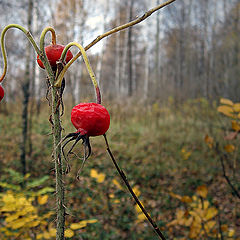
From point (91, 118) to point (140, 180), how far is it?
434 centimetres

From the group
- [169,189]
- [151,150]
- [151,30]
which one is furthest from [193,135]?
[151,30]

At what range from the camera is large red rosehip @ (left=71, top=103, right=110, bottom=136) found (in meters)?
0.51

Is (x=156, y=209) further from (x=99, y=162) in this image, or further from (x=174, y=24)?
(x=174, y=24)

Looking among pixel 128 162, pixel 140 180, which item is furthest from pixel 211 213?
pixel 128 162

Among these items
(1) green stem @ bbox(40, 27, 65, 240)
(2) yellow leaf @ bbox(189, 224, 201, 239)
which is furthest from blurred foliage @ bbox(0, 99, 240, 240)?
(1) green stem @ bbox(40, 27, 65, 240)

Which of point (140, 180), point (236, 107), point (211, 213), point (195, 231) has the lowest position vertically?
point (140, 180)

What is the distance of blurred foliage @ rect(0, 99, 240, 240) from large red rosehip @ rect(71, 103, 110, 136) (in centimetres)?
110

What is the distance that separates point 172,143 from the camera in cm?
631

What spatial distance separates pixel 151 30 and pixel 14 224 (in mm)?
16180

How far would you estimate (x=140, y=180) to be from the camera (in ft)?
15.3

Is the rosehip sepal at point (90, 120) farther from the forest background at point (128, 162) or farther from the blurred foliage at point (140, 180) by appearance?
the blurred foliage at point (140, 180)

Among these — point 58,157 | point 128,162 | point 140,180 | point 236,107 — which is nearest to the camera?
point 58,157

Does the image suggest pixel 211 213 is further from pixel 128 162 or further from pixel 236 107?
Answer: pixel 128 162

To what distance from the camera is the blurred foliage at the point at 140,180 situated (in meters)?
1.93
